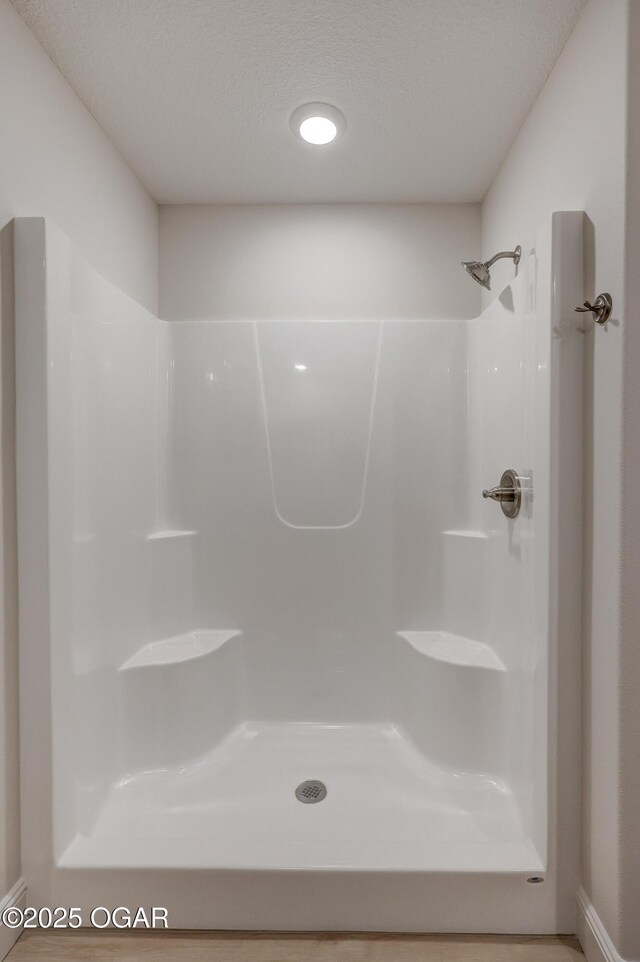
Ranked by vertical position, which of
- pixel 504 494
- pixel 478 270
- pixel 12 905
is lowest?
pixel 12 905

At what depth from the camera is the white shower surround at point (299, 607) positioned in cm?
132

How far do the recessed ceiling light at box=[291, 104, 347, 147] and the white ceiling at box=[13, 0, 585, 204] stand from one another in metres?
0.03

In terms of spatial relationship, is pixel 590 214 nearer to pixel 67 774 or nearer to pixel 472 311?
pixel 472 311

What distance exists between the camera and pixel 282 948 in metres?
1.28

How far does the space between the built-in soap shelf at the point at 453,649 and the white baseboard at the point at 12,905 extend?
53.6 inches

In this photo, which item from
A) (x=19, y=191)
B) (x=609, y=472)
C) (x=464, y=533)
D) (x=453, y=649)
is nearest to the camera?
(x=609, y=472)

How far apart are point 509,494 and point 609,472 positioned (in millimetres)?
454

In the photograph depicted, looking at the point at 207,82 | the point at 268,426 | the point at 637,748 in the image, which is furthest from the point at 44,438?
the point at 637,748

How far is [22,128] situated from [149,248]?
0.89 meters

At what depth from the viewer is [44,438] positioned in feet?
4.37

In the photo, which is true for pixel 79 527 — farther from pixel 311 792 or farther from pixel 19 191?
pixel 311 792

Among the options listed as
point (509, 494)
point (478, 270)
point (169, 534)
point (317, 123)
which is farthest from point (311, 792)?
point (317, 123)

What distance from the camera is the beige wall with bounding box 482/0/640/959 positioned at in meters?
1.13

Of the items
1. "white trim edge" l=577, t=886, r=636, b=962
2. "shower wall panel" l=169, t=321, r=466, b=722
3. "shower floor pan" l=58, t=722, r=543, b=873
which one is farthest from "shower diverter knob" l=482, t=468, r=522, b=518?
"white trim edge" l=577, t=886, r=636, b=962
